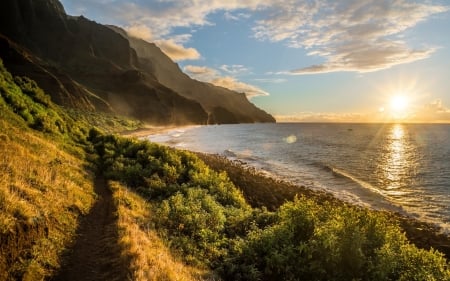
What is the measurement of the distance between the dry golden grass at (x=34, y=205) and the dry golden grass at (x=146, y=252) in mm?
1784

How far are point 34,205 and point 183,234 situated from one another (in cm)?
548

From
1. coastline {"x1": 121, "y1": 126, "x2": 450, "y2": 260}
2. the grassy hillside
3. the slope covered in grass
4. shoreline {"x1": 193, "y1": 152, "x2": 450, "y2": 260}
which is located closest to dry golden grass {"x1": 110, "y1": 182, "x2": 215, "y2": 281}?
the grassy hillside

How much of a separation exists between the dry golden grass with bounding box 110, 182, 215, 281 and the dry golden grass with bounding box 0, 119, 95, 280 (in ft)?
5.85

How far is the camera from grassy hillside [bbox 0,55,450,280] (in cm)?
958

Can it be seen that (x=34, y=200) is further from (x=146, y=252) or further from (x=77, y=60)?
(x=77, y=60)

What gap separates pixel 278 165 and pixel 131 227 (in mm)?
40590

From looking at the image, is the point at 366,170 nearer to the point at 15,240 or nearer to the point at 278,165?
the point at 278,165

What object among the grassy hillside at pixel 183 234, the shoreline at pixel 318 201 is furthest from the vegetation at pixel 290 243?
the shoreline at pixel 318 201

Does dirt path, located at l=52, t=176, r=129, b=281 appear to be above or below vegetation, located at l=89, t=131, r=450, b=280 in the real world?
above

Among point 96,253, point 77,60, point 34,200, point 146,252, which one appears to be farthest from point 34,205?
point 77,60

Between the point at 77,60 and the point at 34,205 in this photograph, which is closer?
the point at 34,205

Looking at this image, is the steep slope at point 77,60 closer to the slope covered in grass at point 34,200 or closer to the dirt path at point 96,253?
the slope covered in grass at point 34,200

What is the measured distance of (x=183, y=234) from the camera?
13734mm

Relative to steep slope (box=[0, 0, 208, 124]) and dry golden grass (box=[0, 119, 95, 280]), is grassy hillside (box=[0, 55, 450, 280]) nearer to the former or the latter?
dry golden grass (box=[0, 119, 95, 280])
